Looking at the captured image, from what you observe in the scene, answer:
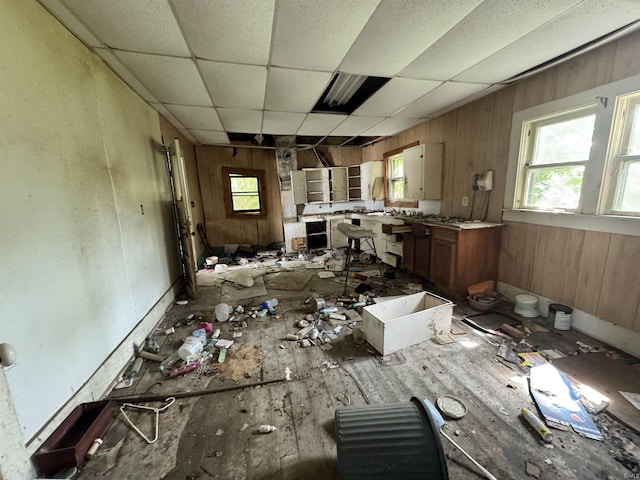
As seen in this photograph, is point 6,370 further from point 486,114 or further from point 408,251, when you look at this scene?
point 486,114

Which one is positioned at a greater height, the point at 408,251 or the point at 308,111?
the point at 308,111

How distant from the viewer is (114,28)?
5.40ft

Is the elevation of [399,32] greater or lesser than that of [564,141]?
greater

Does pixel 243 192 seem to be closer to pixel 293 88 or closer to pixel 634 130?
pixel 293 88

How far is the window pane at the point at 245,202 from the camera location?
5.88m

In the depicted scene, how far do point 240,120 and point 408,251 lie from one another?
10.9ft

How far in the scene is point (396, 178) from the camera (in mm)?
5074

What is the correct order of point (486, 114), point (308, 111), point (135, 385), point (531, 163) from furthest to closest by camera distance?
1. point (308, 111)
2. point (486, 114)
3. point (531, 163)
4. point (135, 385)

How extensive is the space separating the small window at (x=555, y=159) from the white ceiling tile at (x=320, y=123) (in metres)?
2.39

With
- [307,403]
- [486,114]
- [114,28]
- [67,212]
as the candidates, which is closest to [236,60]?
[114,28]

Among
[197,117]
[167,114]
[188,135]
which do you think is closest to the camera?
[167,114]

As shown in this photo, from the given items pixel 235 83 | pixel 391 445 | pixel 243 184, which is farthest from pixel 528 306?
pixel 243 184

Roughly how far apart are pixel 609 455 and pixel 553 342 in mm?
1122

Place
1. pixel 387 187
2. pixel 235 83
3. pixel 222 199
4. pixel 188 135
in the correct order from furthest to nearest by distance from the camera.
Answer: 1. pixel 222 199
2. pixel 387 187
3. pixel 188 135
4. pixel 235 83
